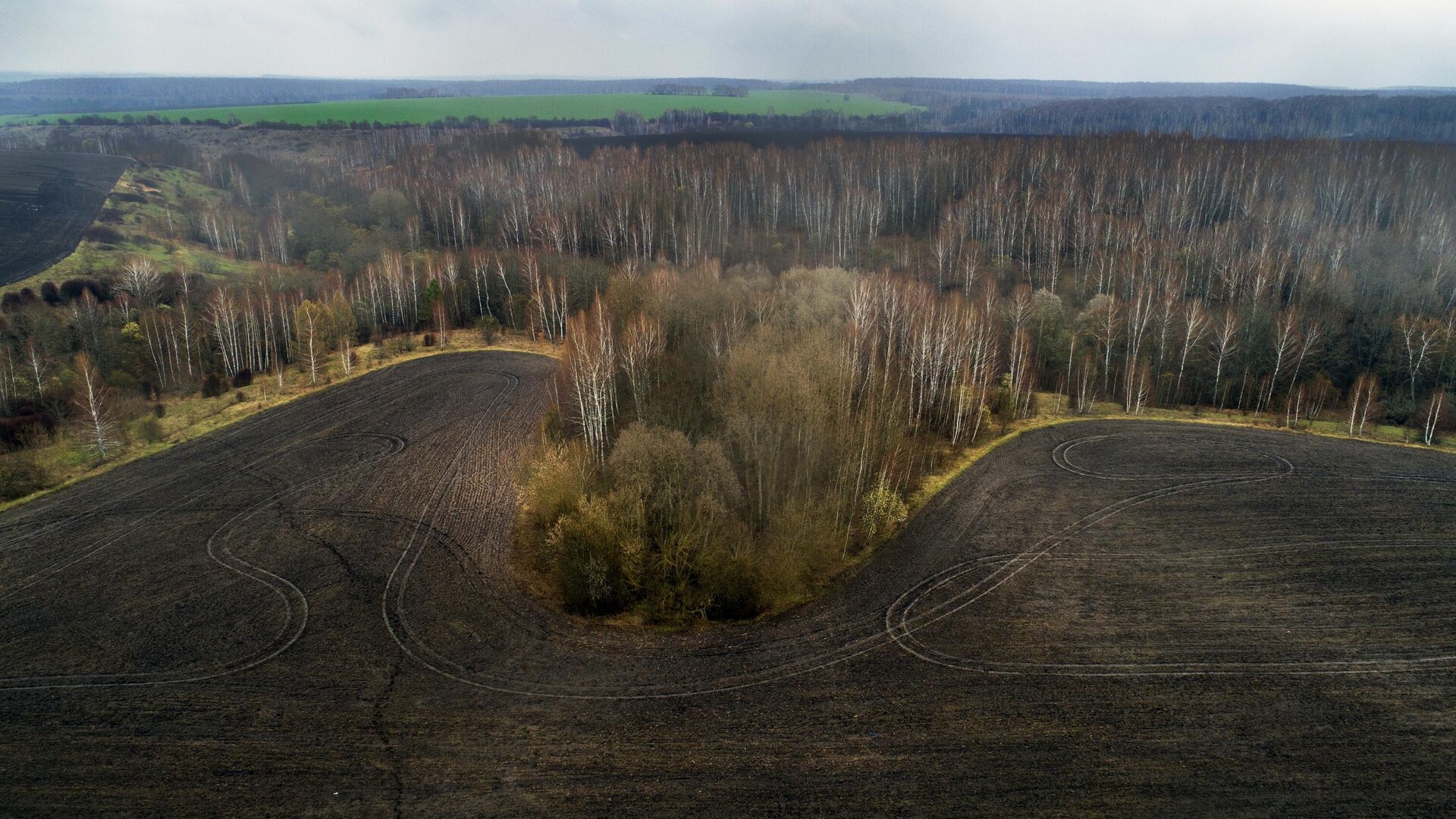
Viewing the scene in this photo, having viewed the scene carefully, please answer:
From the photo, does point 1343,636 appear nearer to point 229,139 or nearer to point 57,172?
point 57,172

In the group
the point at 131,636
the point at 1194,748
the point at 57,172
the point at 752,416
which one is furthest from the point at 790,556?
the point at 57,172

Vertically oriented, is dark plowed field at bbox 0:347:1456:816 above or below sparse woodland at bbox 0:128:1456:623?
below

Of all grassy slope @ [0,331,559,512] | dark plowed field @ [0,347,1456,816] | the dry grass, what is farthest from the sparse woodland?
dark plowed field @ [0,347,1456,816]

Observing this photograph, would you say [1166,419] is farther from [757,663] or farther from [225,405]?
[225,405]

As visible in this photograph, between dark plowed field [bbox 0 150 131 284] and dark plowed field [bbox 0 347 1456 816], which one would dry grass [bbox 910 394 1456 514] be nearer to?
dark plowed field [bbox 0 347 1456 816]

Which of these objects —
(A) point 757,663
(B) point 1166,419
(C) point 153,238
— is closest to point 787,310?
(A) point 757,663
